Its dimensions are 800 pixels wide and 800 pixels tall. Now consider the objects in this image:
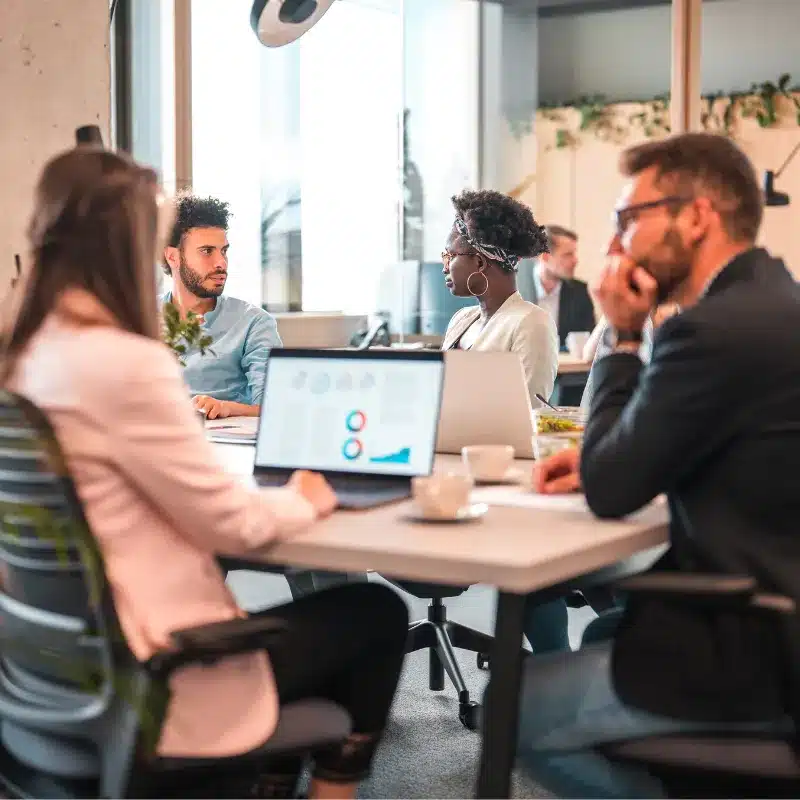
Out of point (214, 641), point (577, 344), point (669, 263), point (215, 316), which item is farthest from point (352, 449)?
point (577, 344)

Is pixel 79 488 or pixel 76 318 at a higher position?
pixel 76 318

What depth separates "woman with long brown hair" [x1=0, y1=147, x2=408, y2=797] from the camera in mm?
Answer: 1616

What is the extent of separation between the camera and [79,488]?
1598 millimetres

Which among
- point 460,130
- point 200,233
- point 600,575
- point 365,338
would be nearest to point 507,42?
point 460,130

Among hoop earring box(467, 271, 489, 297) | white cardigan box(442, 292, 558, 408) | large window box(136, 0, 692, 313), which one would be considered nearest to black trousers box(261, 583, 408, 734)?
white cardigan box(442, 292, 558, 408)

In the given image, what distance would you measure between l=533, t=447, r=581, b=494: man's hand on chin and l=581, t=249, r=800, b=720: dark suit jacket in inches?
16.0

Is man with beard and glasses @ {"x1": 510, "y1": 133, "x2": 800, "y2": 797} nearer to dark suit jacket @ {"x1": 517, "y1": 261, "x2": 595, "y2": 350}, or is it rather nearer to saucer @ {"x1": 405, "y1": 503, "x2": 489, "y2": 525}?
saucer @ {"x1": 405, "y1": 503, "x2": 489, "y2": 525}

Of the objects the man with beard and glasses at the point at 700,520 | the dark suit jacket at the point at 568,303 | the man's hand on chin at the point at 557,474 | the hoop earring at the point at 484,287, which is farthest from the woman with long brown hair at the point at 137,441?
the dark suit jacket at the point at 568,303

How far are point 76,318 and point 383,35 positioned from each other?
595cm

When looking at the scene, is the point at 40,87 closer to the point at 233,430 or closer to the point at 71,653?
the point at 233,430

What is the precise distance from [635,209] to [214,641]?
3.24ft

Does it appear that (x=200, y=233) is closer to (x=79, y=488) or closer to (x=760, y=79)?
(x=79, y=488)

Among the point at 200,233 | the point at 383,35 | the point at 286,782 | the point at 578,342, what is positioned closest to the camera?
the point at 286,782

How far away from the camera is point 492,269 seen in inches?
157
